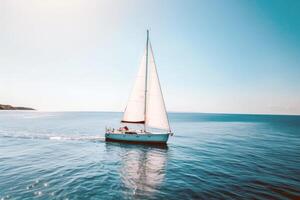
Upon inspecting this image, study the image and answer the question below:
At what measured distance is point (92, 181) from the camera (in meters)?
15.5

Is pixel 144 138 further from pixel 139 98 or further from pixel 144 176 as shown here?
pixel 144 176

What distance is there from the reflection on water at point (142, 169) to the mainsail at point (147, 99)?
5342 mm

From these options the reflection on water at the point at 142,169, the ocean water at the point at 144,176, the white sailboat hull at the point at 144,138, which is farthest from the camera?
the white sailboat hull at the point at 144,138

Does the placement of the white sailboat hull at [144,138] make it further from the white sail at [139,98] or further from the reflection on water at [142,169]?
the white sail at [139,98]

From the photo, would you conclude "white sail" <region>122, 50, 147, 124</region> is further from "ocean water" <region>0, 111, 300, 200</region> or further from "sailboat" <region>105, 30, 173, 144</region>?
"ocean water" <region>0, 111, 300, 200</region>

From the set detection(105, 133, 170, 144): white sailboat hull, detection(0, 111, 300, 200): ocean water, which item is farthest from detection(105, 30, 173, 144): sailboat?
detection(0, 111, 300, 200): ocean water

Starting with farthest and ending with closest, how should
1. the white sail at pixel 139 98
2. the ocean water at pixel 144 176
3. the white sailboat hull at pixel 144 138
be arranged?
the white sail at pixel 139 98
the white sailboat hull at pixel 144 138
the ocean water at pixel 144 176

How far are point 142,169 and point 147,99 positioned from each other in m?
16.3

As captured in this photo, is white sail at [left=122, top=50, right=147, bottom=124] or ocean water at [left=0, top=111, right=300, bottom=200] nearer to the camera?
ocean water at [left=0, top=111, right=300, bottom=200]

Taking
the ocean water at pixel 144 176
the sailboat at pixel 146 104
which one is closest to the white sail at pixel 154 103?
the sailboat at pixel 146 104

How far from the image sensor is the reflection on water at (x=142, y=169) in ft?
46.6

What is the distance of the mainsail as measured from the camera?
109ft

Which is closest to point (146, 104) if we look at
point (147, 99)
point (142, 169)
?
point (147, 99)

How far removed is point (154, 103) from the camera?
3341cm
